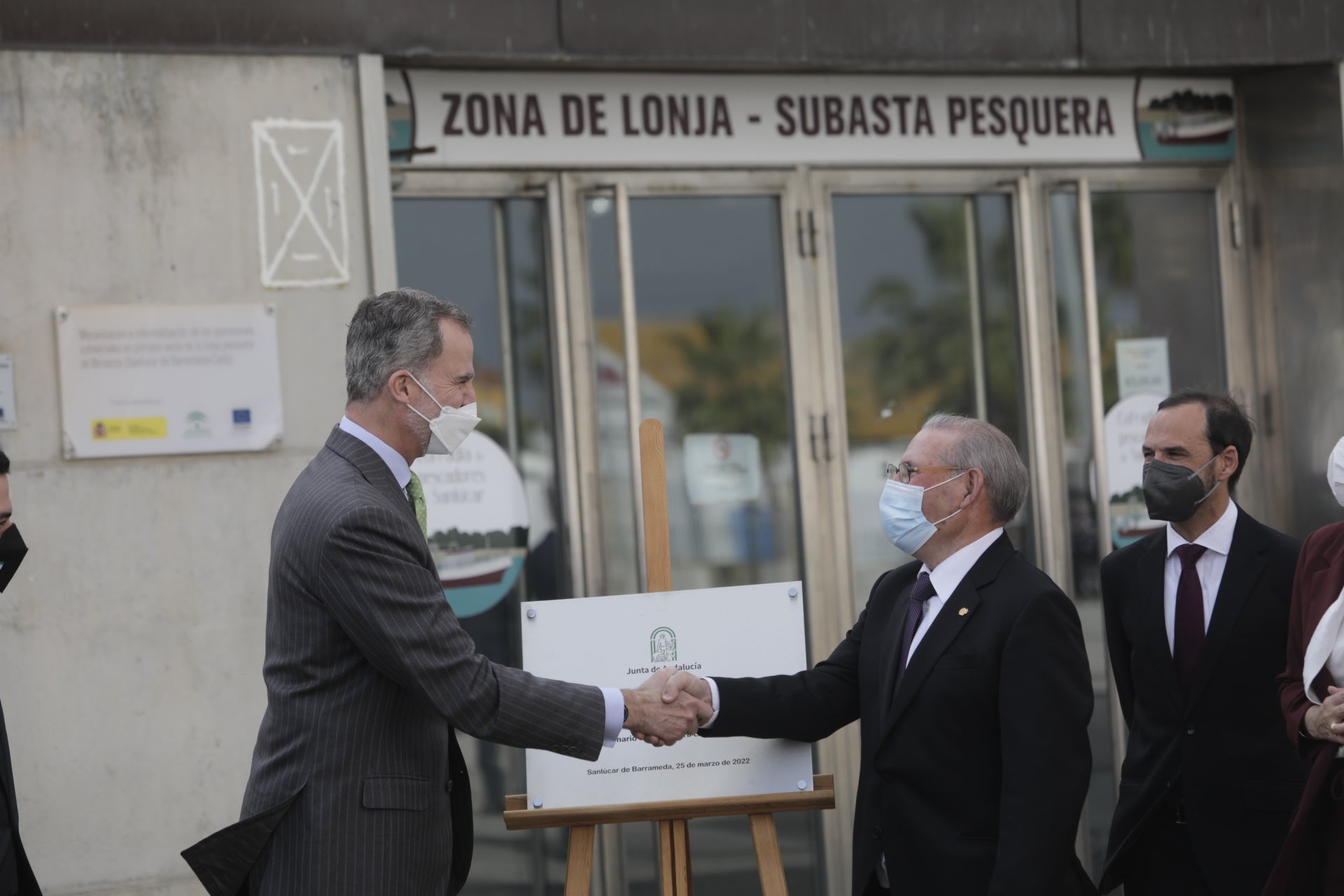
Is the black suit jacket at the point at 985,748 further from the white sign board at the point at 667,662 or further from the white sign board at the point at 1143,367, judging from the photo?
the white sign board at the point at 1143,367

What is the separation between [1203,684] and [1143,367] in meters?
2.79

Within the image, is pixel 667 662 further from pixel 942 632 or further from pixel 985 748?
pixel 985 748

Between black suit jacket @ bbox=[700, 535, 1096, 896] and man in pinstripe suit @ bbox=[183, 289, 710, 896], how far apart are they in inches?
30.4

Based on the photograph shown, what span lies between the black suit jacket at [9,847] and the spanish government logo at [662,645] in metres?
1.59

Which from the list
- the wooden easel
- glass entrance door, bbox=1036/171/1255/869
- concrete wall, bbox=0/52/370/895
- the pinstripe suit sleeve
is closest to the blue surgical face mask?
the wooden easel

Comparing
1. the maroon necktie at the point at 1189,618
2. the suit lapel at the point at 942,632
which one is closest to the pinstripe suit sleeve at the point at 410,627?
the suit lapel at the point at 942,632

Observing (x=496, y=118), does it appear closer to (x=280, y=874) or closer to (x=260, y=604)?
(x=260, y=604)

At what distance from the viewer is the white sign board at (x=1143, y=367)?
20.7 feet

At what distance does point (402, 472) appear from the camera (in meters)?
3.26

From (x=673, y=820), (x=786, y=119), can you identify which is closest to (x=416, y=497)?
(x=673, y=820)

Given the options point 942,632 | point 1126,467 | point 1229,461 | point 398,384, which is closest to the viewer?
point 398,384

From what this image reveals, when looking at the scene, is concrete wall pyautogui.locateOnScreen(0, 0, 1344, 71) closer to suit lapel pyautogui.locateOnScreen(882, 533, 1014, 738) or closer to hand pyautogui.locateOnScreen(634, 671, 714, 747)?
hand pyautogui.locateOnScreen(634, 671, 714, 747)

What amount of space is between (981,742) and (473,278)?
124 inches

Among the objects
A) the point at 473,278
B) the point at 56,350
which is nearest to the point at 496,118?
the point at 473,278
